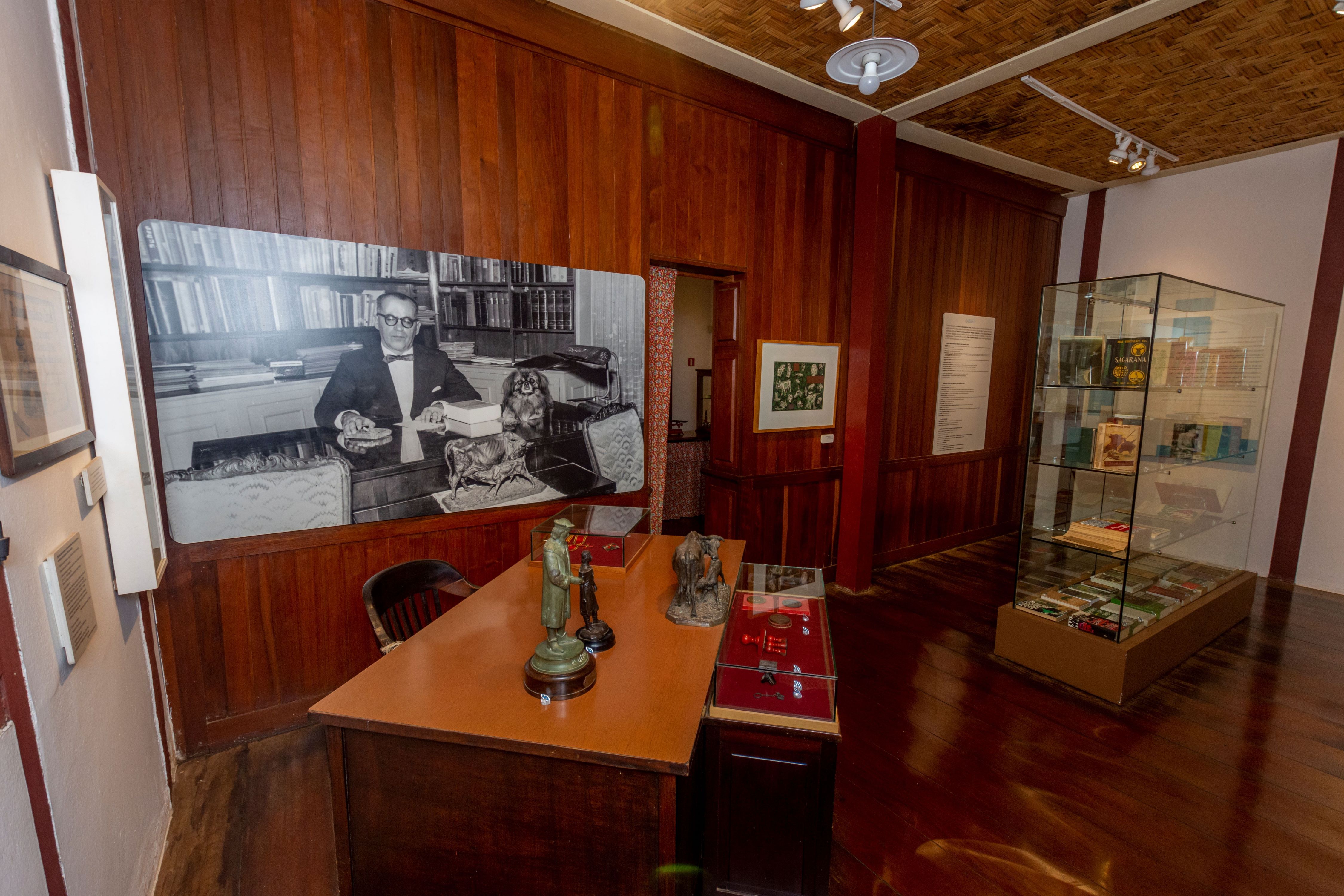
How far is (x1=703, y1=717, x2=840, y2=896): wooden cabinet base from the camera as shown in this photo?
1.53 metres

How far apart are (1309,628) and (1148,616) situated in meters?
1.88

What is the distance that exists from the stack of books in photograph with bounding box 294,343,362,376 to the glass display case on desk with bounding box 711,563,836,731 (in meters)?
2.00

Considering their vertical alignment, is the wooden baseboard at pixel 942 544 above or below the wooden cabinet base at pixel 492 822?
below

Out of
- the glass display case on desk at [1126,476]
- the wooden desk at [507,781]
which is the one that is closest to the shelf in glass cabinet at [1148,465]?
the glass display case on desk at [1126,476]

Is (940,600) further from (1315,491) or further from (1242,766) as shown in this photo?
(1315,491)

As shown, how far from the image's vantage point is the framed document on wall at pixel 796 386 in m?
3.95

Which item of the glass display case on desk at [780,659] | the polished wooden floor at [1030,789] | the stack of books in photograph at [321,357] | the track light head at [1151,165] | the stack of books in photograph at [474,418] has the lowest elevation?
the polished wooden floor at [1030,789]

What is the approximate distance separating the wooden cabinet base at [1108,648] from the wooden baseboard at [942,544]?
1.36 m

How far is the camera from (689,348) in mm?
7738

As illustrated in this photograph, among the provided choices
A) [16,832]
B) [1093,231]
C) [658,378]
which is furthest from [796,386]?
[1093,231]

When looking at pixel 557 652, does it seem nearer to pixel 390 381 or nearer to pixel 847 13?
pixel 390 381

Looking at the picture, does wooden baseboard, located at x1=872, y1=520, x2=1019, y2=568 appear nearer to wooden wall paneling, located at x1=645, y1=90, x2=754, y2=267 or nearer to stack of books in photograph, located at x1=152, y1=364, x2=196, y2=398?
wooden wall paneling, located at x1=645, y1=90, x2=754, y2=267

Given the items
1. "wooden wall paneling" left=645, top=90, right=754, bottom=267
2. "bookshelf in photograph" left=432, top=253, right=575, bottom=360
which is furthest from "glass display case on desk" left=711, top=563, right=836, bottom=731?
"wooden wall paneling" left=645, top=90, right=754, bottom=267

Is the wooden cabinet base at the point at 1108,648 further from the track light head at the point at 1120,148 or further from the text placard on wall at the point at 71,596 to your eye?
the text placard on wall at the point at 71,596
